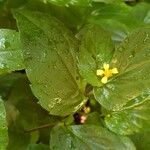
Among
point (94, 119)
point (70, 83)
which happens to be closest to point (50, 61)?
point (70, 83)

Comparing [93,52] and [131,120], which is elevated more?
[93,52]

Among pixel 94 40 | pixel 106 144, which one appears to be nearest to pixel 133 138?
pixel 106 144

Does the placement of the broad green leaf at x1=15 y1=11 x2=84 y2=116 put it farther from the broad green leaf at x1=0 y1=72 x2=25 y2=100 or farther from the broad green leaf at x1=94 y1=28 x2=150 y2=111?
the broad green leaf at x1=0 y1=72 x2=25 y2=100

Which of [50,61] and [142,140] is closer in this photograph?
[50,61]

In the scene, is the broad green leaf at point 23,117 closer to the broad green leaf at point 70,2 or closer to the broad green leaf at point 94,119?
the broad green leaf at point 94,119

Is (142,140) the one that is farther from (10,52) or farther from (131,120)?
(10,52)

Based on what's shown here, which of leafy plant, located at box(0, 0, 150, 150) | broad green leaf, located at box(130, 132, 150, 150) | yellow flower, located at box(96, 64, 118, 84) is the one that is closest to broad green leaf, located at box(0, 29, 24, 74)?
leafy plant, located at box(0, 0, 150, 150)

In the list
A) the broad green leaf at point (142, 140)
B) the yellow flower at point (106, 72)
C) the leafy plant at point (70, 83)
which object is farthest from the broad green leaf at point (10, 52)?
the broad green leaf at point (142, 140)
